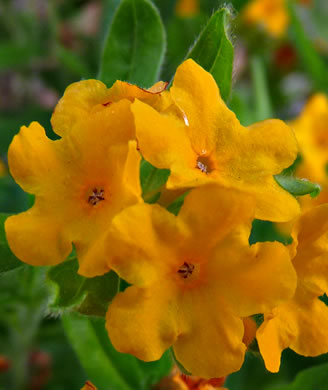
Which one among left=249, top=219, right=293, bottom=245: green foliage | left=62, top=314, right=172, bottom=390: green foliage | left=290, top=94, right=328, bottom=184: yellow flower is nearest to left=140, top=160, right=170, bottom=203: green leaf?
left=62, top=314, right=172, bottom=390: green foliage

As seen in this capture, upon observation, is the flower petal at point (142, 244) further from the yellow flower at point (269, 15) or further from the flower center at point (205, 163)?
the yellow flower at point (269, 15)

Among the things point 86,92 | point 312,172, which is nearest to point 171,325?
point 86,92

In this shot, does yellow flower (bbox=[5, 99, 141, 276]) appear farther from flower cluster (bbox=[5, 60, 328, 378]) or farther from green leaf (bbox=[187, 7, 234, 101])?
green leaf (bbox=[187, 7, 234, 101])

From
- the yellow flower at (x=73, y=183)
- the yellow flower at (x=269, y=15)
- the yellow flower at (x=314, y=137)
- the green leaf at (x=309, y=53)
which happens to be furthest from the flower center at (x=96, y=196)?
the yellow flower at (x=269, y=15)

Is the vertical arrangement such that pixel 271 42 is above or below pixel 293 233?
below

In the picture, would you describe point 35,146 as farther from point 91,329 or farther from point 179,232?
point 91,329

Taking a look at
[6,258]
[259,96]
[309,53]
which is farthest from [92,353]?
[309,53]

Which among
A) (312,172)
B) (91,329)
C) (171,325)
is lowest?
(312,172)
